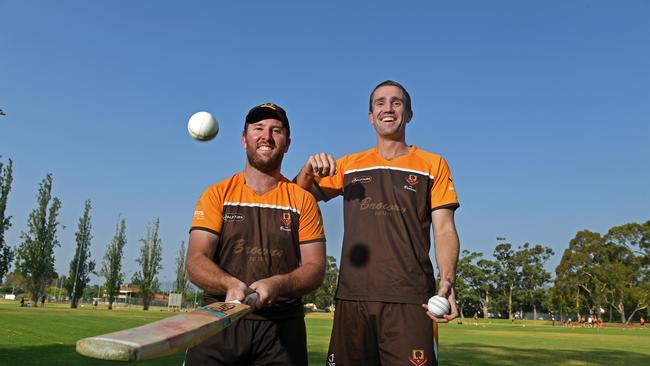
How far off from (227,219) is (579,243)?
281ft

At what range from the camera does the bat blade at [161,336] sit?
7.34 ft

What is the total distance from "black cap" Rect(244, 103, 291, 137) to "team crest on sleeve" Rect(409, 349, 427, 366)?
76.9 inches

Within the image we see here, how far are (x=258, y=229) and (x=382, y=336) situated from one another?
49.3 inches

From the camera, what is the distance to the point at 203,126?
5.72 meters

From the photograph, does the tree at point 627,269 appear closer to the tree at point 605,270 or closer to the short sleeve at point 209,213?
the tree at point 605,270

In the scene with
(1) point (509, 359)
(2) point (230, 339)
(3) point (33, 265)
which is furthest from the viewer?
(3) point (33, 265)

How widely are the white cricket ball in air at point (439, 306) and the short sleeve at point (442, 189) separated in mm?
925

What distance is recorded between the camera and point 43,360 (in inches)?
415

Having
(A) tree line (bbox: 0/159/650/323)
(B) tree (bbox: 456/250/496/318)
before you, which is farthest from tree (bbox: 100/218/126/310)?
(B) tree (bbox: 456/250/496/318)

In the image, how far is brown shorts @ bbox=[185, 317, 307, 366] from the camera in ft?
12.3

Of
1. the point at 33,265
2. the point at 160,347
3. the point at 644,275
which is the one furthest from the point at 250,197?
the point at 644,275

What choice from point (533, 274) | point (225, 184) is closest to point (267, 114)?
point (225, 184)

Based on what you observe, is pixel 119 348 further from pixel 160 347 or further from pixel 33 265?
pixel 33 265

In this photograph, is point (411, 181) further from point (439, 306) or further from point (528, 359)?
point (528, 359)
